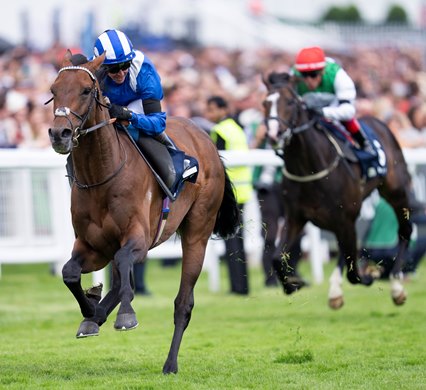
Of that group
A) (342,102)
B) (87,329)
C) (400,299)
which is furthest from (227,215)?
(400,299)

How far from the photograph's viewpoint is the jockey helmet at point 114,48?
21.5 feet

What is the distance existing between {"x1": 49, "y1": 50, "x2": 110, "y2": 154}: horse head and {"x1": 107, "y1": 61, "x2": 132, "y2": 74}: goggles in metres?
0.37

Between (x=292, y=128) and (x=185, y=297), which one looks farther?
(x=292, y=128)

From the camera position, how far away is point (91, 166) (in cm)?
641

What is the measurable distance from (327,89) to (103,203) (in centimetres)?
378

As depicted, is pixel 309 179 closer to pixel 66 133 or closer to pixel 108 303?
pixel 108 303

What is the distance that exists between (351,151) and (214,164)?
230 cm

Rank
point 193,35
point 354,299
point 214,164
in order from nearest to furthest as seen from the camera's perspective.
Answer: point 214,164
point 354,299
point 193,35

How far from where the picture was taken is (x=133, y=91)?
275 inches

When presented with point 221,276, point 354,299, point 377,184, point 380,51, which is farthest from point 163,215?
point 380,51

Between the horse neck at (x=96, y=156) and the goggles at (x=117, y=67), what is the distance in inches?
15.1

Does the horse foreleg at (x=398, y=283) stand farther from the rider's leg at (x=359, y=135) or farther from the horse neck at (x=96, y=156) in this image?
the horse neck at (x=96, y=156)

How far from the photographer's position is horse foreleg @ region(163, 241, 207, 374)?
655 cm

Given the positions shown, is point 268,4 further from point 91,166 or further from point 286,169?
point 91,166
